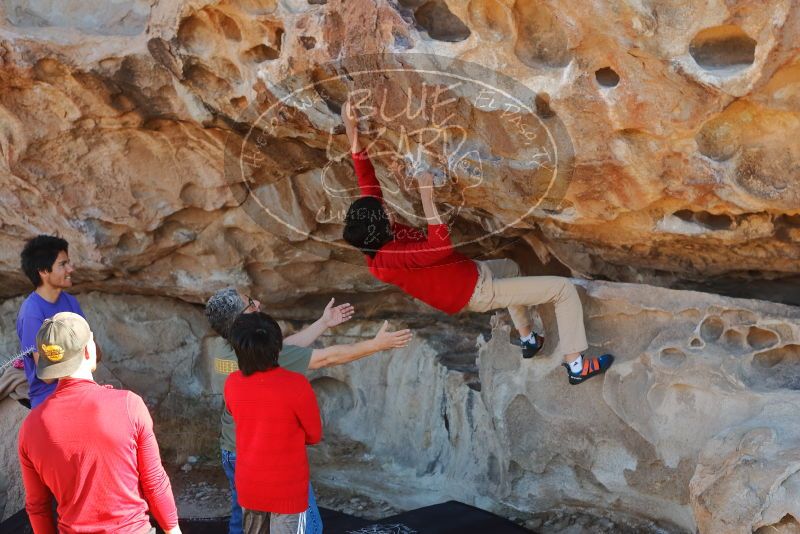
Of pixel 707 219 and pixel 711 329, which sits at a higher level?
pixel 707 219

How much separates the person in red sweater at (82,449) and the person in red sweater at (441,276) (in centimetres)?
105

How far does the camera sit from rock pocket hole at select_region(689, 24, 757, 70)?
2.62 metres

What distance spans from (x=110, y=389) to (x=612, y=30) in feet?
5.58

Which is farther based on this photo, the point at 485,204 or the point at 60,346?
the point at 485,204

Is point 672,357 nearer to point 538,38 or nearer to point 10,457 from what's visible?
point 538,38

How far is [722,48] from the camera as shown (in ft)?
8.79

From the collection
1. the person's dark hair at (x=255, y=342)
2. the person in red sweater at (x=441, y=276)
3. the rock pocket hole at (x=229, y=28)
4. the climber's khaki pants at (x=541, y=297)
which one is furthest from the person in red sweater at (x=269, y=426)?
the rock pocket hole at (x=229, y=28)

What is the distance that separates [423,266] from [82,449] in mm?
1305

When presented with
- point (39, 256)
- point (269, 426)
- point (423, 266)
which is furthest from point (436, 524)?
point (39, 256)

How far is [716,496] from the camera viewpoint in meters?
2.75

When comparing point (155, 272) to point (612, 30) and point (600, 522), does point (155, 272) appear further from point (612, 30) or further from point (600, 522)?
point (612, 30)

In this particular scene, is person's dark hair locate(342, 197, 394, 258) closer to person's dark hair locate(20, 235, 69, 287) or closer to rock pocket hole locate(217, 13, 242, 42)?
rock pocket hole locate(217, 13, 242, 42)

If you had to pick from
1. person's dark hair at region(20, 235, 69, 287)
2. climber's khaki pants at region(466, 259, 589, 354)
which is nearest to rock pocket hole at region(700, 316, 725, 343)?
climber's khaki pants at region(466, 259, 589, 354)

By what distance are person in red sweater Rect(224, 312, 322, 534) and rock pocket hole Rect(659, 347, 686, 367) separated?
1230mm
